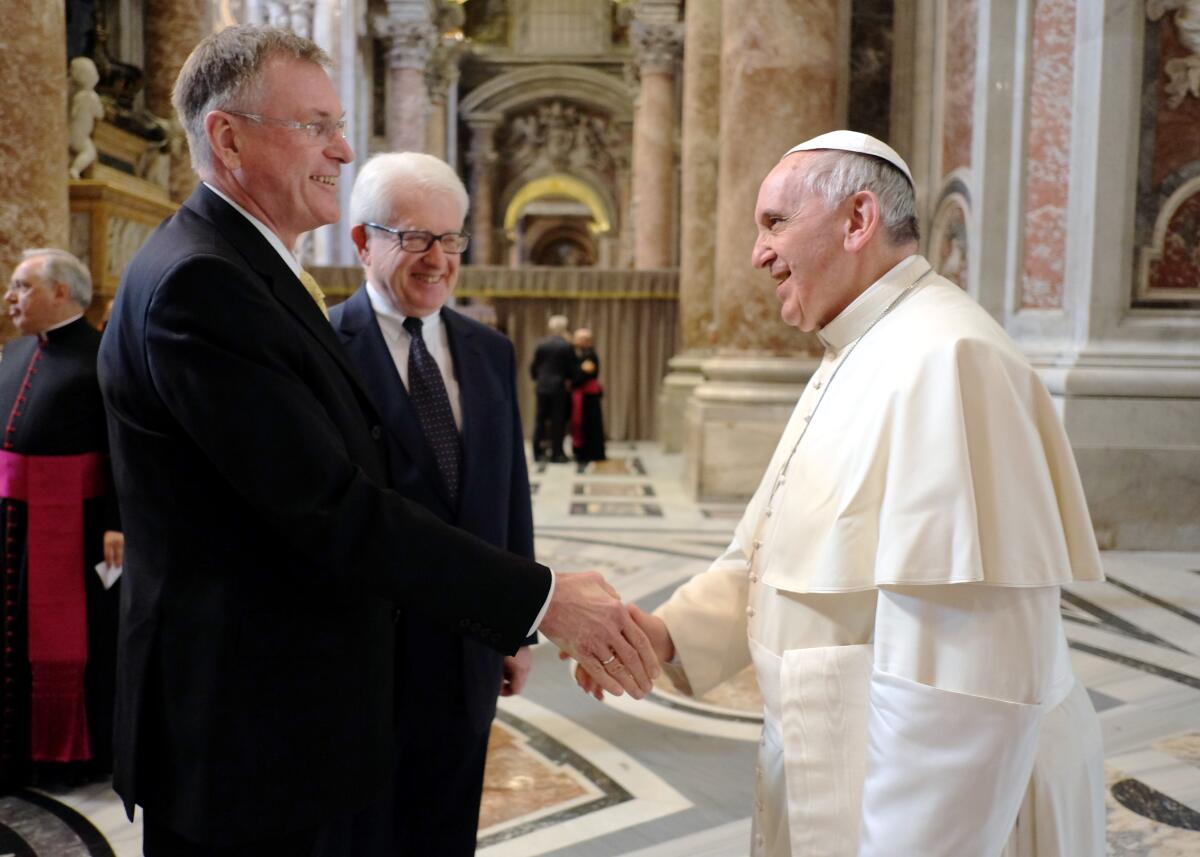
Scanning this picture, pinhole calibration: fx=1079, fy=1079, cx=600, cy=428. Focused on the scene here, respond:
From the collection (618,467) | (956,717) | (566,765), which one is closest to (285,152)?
(956,717)

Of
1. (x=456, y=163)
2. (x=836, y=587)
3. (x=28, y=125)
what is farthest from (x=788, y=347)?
(x=456, y=163)

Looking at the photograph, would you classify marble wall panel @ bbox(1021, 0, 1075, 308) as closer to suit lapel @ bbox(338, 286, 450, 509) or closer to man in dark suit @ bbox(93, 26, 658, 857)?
suit lapel @ bbox(338, 286, 450, 509)

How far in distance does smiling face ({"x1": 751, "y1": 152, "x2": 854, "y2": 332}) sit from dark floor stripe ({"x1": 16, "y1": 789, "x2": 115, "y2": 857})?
2.36 meters

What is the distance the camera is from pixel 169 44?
33.3 feet

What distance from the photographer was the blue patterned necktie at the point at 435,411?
7.76 feet

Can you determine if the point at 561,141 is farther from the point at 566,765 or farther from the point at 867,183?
the point at 867,183

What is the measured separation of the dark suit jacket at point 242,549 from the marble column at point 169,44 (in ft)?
30.3

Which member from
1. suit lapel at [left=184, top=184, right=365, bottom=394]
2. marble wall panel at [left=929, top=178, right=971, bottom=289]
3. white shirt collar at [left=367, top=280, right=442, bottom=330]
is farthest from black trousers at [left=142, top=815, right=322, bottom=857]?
marble wall panel at [left=929, top=178, right=971, bottom=289]

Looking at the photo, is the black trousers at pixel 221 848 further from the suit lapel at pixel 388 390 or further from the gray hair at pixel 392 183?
the gray hair at pixel 392 183

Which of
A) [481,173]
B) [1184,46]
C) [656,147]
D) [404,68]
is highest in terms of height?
[404,68]

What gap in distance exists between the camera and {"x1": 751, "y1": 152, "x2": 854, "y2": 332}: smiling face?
1657 millimetres

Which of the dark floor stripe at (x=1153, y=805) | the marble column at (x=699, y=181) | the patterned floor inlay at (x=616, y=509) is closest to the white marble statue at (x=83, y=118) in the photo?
the patterned floor inlay at (x=616, y=509)

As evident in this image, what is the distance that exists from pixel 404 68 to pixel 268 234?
21.4 m

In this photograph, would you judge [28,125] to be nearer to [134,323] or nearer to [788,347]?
[134,323]
